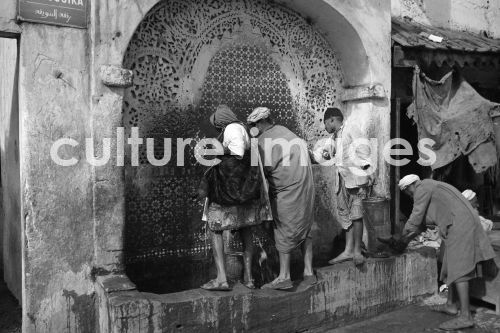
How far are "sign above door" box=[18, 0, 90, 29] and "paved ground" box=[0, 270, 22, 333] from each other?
3128mm

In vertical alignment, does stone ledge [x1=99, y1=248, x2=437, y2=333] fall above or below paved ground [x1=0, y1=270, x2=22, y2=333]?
above

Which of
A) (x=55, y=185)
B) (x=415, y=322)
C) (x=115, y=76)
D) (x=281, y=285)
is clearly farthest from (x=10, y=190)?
(x=415, y=322)

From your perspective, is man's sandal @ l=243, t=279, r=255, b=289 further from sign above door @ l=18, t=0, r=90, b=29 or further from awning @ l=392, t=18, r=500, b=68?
awning @ l=392, t=18, r=500, b=68

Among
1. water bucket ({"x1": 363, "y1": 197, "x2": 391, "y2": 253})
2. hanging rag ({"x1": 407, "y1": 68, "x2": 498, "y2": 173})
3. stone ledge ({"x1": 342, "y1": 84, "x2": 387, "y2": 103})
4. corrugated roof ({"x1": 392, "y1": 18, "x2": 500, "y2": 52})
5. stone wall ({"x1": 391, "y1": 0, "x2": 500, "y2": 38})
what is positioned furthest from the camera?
stone wall ({"x1": 391, "y1": 0, "x2": 500, "y2": 38})

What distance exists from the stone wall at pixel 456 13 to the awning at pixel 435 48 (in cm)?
18

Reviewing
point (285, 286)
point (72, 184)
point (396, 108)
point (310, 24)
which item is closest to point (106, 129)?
point (72, 184)

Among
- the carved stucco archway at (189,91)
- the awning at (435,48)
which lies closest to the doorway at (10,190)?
the carved stucco archway at (189,91)

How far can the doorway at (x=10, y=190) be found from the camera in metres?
5.42

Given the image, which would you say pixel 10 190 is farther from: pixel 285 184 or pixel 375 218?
pixel 375 218

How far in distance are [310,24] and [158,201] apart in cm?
320

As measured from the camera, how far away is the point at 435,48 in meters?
6.57

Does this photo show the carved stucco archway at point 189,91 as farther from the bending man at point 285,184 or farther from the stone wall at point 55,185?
the bending man at point 285,184

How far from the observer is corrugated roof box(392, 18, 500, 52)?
6.58 metres

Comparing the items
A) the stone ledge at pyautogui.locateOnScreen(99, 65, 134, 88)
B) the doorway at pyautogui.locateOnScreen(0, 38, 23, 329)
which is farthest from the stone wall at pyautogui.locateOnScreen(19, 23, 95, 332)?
the doorway at pyautogui.locateOnScreen(0, 38, 23, 329)
